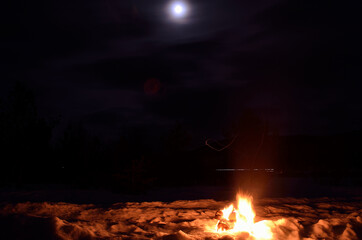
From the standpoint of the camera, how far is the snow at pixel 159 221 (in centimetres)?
527

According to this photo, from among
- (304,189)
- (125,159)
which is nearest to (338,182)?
(304,189)

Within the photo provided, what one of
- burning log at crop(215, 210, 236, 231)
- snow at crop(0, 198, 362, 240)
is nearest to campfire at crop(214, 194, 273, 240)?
burning log at crop(215, 210, 236, 231)

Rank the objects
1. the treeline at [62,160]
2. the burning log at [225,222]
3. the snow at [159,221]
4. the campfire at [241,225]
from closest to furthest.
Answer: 1. the snow at [159,221]
2. the campfire at [241,225]
3. the burning log at [225,222]
4. the treeline at [62,160]

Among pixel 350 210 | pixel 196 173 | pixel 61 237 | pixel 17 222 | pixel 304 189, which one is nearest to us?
pixel 61 237

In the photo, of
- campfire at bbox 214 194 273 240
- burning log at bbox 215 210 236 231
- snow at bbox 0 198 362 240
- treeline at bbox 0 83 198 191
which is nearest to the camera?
snow at bbox 0 198 362 240

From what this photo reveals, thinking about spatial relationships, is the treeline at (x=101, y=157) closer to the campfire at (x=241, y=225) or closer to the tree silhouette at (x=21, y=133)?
the tree silhouette at (x=21, y=133)

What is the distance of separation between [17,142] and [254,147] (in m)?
14.7

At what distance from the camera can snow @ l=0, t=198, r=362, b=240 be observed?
5.27 meters

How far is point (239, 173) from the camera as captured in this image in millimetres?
19453

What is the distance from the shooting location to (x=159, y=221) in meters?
7.16

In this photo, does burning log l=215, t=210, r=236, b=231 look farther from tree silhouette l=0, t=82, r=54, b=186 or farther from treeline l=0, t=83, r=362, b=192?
tree silhouette l=0, t=82, r=54, b=186

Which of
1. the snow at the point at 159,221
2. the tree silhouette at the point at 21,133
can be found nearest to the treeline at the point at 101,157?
the tree silhouette at the point at 21,133

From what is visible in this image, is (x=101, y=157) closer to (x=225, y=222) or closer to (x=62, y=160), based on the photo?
(x=62, y=160)

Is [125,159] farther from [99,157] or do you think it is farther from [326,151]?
[326,151]
